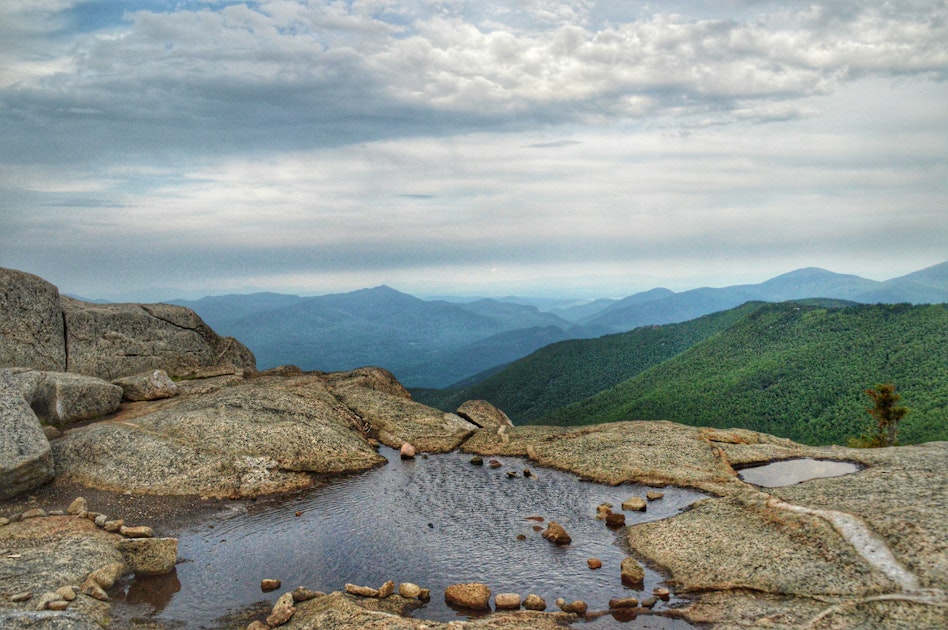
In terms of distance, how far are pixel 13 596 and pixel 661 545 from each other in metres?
18.9

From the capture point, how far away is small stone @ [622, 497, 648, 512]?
22.4 meters

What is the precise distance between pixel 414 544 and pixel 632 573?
7726 mm

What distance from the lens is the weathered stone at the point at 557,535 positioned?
19953 mm

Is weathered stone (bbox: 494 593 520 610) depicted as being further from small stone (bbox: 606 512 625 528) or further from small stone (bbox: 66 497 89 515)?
small stone (bbox: 66 497 89 515)

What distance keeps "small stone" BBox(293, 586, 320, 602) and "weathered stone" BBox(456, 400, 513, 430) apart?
19.7 m

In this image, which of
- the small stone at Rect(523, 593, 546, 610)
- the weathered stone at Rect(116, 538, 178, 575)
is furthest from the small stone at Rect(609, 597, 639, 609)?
the weathered stone at Rect(116, 538, 178, 575)

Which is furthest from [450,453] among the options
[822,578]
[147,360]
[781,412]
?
[781,412]

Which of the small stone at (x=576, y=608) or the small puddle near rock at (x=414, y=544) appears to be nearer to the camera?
the small stone at (x=576, y=608)

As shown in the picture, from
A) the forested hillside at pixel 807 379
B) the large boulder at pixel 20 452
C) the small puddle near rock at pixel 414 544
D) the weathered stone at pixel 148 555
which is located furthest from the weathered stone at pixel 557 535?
the forested hillside at pixel 807 379

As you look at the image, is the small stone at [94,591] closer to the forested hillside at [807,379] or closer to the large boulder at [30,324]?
the large boulder at [30,324]

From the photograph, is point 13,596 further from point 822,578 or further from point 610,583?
point 822,578

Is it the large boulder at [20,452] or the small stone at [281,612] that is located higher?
the large boulder at [20,452]

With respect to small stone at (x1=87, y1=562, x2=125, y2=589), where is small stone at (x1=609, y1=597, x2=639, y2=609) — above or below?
below

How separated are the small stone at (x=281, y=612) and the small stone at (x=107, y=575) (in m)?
5.59
